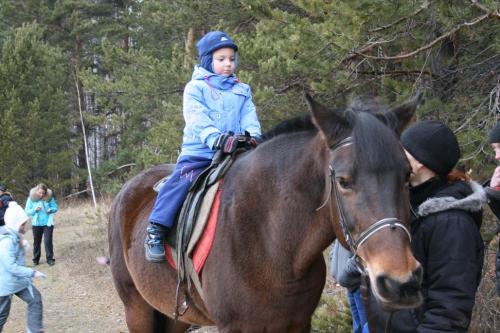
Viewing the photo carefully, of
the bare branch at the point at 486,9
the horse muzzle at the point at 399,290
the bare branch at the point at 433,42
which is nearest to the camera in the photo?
the horse muzzle at the point at 399,290

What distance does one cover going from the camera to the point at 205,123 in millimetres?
3551

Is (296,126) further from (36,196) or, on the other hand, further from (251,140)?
(36,196)

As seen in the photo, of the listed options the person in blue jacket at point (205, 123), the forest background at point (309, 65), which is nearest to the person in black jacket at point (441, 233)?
the person in blue jacket at point (205, 123)

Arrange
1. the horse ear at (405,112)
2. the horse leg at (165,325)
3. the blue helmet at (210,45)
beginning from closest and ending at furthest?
the horse ear at (405,112)
the blue helmet at (210,45)
the horse leg at (165,325)

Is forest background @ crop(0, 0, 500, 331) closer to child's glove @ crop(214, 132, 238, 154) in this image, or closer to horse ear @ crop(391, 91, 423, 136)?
horse ear @ crop(391, 91, 423, 136)

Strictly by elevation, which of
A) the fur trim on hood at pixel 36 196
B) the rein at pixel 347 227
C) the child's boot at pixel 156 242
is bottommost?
the fur trim on hood at pixel 36 196

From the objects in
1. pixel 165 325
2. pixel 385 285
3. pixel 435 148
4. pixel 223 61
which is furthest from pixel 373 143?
pixel 165 325

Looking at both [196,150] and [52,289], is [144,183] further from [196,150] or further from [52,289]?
[52,289]

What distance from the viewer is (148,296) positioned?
4.14 meters

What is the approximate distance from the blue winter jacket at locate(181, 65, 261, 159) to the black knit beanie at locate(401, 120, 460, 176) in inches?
56.3

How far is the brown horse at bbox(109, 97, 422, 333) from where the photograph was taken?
84.4 inches

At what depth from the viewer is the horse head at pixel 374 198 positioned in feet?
6.75

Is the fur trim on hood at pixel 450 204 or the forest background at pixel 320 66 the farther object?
the forest background at pixel 320 66

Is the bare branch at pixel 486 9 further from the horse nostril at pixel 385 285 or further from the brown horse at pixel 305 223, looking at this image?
the horse nostril at pixel 385 285
